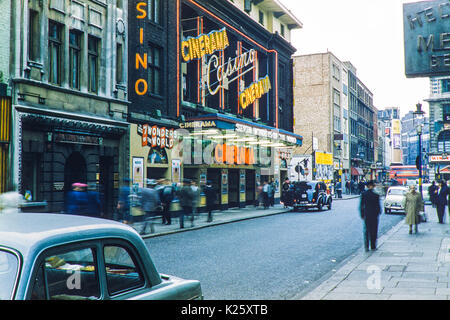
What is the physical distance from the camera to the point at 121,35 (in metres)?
22.0

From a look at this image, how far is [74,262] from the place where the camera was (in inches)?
125

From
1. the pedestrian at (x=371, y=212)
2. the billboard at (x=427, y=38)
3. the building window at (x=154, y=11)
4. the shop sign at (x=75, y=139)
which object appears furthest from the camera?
the building window at (x=154, y=11)

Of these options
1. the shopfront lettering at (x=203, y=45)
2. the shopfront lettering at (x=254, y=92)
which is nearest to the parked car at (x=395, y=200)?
the shopfront lettering at (x=254, y=92)

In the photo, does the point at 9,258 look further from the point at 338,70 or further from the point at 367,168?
the point at 367,168

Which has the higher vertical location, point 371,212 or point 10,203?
point 10,203

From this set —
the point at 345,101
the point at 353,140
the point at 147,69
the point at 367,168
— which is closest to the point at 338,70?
the point at 345,101

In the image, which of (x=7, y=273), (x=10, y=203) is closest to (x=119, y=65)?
(x=10, y=203)

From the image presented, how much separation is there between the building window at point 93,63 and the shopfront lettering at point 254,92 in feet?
48.1

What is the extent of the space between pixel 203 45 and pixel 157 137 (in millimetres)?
7265

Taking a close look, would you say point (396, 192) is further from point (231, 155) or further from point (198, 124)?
point (198, 124)

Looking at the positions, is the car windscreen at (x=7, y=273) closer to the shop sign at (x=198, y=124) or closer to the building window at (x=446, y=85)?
the shop sign at (x=198, y=124)

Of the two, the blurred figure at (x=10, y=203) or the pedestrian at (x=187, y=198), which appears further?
the pedestrian at (x=187, y=198)

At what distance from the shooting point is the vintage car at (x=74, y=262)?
8.87 feet
